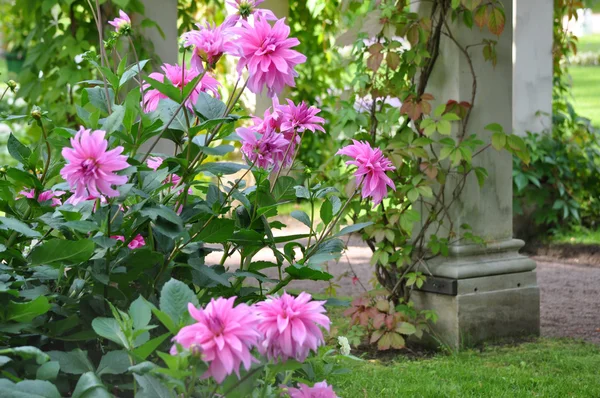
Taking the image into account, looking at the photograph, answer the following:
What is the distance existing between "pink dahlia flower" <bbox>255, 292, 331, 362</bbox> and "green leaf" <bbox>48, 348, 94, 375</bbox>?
349 mm

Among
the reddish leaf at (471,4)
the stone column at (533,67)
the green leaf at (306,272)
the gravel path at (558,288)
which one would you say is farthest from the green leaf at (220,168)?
the stone column at (533,67)

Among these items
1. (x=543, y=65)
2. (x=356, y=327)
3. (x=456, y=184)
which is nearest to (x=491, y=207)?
(x=456, y=184)

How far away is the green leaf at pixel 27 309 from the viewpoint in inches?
49.4

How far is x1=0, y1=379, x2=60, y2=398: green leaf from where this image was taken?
110 centimetres

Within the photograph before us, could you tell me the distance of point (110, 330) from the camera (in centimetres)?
124

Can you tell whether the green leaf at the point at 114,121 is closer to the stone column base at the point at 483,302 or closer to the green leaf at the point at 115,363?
the green leaf at the point at 115,363

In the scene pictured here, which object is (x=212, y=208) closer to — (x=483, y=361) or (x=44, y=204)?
(x=44, y=204)

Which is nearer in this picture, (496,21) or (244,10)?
(244,10)

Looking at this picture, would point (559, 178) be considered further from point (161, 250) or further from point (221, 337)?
point (221, 337)

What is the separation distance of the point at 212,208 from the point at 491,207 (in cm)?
269

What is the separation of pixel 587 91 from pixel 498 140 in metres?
13.6

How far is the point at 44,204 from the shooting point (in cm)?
163

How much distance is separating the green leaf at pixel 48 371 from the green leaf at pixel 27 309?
9cm

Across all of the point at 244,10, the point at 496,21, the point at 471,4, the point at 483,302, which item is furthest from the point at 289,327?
the point at 483,302
